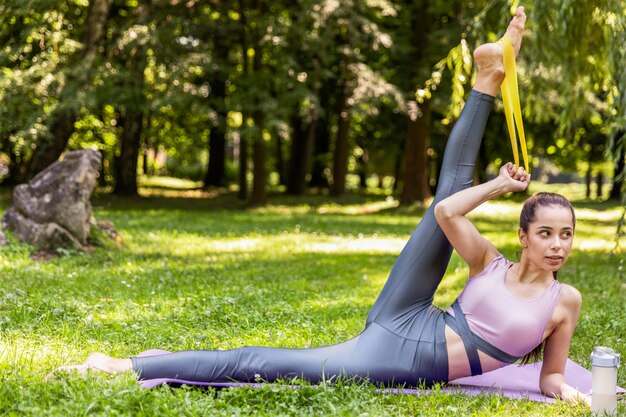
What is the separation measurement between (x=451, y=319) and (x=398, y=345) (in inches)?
13.8

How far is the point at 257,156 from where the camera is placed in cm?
2086

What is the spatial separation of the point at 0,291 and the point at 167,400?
142 inches

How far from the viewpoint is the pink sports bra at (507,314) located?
413 cm

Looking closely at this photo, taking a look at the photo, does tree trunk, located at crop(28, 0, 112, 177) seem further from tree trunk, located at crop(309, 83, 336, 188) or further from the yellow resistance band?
tree trunk, located at crop(309, 83, 336, 188)

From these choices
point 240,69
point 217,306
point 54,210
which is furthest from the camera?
point 240,69

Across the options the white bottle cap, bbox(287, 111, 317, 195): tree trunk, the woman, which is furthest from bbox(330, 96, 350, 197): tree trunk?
the white bottle cap

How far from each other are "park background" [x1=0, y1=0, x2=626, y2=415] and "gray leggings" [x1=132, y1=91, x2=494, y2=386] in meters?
0.19

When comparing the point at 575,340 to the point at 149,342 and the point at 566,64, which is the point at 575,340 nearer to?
the point at 149,342

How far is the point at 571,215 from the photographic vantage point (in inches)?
161

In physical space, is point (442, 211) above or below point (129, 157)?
below

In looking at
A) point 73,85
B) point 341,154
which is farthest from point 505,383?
point 341,154

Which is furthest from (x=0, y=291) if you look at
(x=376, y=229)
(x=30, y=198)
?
(x=376, y=229)

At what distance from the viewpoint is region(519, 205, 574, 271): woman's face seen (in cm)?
405

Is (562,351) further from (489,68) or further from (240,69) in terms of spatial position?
(240,69)
